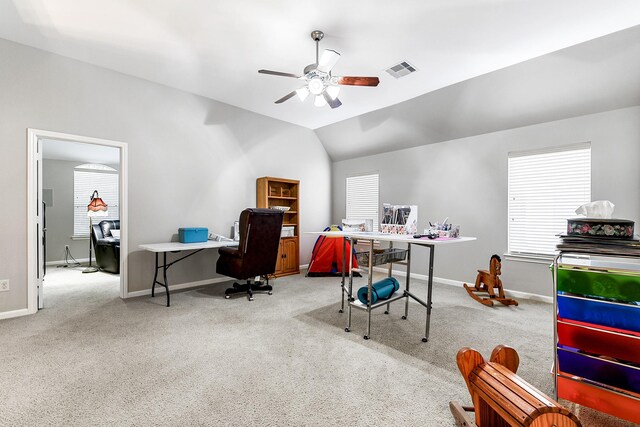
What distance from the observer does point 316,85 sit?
9.59 feet

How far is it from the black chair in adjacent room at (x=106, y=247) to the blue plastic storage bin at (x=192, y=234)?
1963mm

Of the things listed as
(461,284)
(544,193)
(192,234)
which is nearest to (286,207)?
(192,234)

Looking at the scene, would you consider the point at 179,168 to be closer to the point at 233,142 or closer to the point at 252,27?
the point at 233,142

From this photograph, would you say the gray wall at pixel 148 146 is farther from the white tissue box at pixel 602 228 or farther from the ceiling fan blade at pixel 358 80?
the white tissue box at pixel 602 228

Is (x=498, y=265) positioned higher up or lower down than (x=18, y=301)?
higher up

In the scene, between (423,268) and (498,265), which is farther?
(423,268)

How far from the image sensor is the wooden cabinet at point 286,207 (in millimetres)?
5148

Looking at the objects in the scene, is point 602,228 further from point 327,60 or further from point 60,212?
point 60,212

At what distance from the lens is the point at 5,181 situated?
10.1ft

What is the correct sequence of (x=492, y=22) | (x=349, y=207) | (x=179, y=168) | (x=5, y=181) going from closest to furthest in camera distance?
(x=492, y=22) → (x=5, y=181) → (x=179, y=168) → (x=349, y=207)

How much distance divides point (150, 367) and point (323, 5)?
3.19m

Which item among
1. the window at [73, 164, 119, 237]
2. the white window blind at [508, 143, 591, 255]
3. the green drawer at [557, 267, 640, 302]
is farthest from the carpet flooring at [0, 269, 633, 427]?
the window at [73, 164, 119, 237]

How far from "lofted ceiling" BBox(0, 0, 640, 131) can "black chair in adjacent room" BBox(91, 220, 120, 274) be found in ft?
10.2

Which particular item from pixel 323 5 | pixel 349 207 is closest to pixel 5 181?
pixel 323 5
